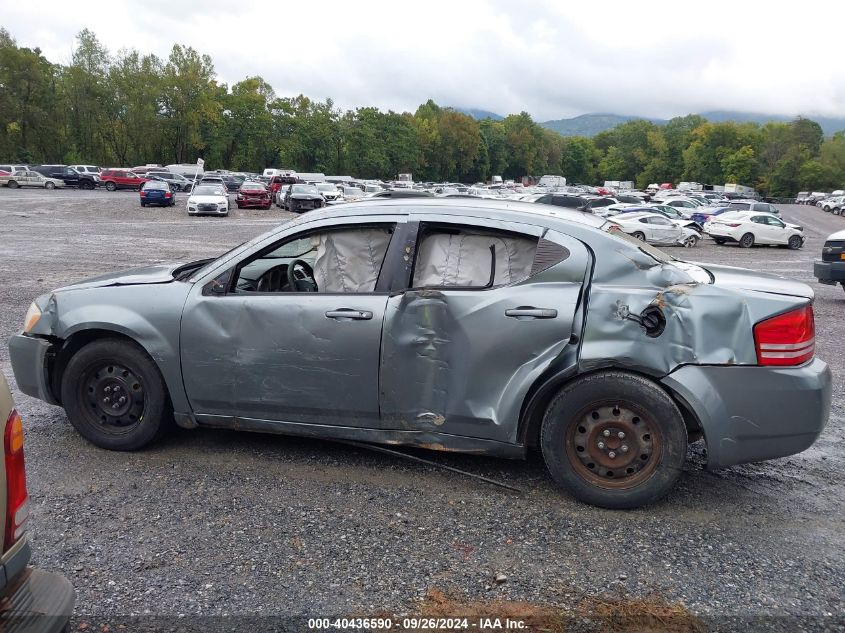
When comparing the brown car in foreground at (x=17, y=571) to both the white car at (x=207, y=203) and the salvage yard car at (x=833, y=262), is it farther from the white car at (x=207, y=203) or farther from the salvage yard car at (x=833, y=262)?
the white car at (x=207, y=203)

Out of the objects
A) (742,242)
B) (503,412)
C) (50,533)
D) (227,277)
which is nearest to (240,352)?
(227,277)

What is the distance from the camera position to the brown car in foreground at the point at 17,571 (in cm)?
203

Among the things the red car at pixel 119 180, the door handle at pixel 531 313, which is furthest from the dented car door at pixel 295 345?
the red car at pixel 119 180

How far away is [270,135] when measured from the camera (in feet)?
325

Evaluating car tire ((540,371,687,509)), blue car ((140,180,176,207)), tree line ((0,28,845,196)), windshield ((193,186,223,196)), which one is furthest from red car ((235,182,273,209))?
tree line ((0,28,845,196))

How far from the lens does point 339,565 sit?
10.7ft

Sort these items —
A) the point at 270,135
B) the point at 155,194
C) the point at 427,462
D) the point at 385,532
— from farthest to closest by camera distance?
the point at 270,135
the point at 155,194
the point at 427,462
the point at 385,532

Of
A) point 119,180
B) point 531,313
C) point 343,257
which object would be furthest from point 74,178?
point 531,313

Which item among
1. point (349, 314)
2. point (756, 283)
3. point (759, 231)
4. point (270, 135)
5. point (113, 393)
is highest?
point (270, 135)

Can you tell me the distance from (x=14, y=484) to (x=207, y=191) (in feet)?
105

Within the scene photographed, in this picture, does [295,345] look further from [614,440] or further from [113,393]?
[614,440]

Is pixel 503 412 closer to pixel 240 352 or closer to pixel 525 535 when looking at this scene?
pixel 525 535

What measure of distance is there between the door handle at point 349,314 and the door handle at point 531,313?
2.67 feet

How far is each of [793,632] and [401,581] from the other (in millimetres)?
1641
